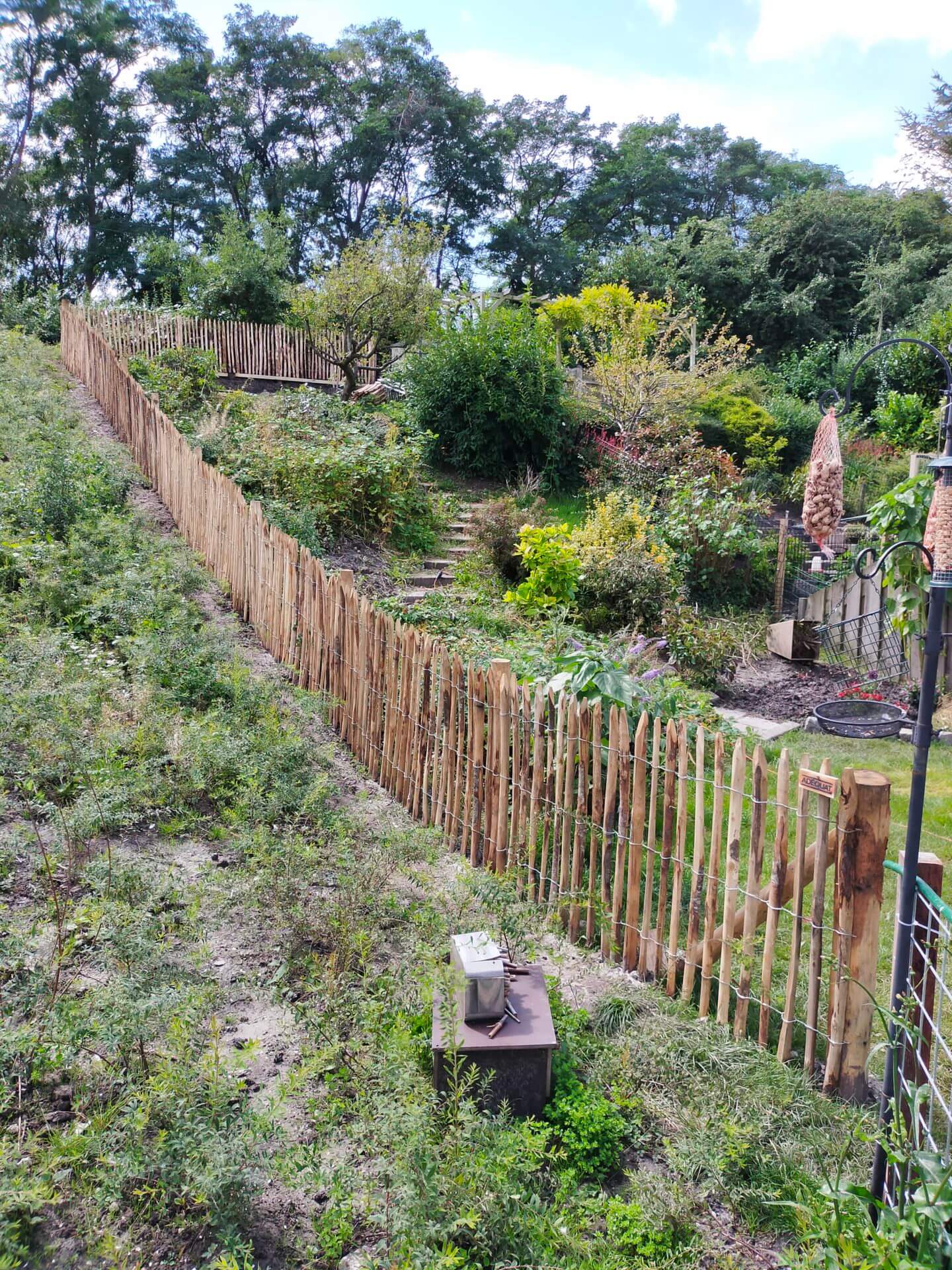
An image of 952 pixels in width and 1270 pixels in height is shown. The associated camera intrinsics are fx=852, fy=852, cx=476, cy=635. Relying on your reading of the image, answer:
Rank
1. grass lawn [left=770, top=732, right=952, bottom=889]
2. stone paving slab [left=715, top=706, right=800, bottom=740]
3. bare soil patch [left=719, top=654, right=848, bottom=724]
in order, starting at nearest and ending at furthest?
grass lawn [left=770, top=732, right=952, bottom=889]
stone paving slab [left=715, top=706, right=800, bottom=740]
bare soil patch [left=719, top=654, right=848, bottom=724]

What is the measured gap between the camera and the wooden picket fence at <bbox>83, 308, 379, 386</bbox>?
1709 centimetres

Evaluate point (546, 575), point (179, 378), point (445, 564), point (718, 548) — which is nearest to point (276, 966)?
point (546, 575)

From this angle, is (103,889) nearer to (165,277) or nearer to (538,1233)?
(538,1233)

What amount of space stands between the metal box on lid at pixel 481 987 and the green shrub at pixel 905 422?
2005 centimetres

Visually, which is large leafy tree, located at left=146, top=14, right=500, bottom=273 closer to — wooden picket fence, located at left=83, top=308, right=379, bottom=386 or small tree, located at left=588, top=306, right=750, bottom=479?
wooden picket fence, located at left=83, top=308, right=379, bottom=386

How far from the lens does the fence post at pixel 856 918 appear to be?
9.55 feet

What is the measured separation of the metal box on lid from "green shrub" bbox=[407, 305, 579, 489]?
11.9 m

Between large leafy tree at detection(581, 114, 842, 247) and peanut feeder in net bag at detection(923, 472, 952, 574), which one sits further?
large leafy tree at detection(581, 114, 842, 247)

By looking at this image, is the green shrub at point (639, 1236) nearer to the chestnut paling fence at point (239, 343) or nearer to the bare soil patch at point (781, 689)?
the bare soil patch at point (781, 689)

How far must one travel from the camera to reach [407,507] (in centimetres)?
1148

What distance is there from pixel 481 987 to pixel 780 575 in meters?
10.2

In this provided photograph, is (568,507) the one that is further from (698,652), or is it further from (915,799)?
(915,799)

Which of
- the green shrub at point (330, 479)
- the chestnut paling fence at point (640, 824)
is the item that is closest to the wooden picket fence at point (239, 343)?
the green shrub at point (330, 479)

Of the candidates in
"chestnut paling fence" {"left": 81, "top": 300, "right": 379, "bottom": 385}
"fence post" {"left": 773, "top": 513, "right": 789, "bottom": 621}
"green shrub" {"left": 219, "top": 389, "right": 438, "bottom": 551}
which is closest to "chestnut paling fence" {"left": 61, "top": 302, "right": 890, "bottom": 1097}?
"green shrub" {"left": 219, "top": 389, "right": 438, "bottom": 551}
